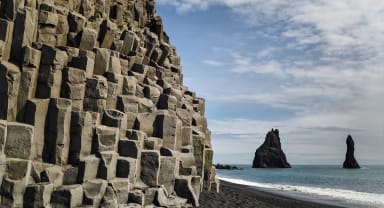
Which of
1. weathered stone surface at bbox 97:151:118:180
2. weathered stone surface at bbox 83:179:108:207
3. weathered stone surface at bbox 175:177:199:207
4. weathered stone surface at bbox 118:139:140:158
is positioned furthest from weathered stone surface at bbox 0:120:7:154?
weathered stone surface at bbox 175:177:199:207

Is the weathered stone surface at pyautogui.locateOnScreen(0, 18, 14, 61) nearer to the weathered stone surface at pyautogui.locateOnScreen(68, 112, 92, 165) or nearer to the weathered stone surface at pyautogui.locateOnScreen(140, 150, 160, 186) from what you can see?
the weathered stone surface at pyautogui.locateOnScreen(68, 112, 92, 165)

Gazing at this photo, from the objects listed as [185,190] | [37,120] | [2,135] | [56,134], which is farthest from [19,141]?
[185,190]

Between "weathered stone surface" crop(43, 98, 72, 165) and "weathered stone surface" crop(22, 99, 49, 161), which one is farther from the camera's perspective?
"weathered stone surface" crop(43, 98, 72, 165)

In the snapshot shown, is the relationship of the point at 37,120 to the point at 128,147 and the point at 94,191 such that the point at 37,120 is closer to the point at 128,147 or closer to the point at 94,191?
the point at 94,191

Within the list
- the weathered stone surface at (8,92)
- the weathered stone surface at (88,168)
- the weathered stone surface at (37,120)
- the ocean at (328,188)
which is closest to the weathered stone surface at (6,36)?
the weathered stone surface at (8,92)

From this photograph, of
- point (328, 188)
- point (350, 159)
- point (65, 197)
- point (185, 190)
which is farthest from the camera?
point (350, 159)

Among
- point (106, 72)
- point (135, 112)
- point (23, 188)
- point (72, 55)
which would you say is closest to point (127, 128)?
point (135, 112)

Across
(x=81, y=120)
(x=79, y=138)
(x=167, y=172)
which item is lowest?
(x=167, y=172)

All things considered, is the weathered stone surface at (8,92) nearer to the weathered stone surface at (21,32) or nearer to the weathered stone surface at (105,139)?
the weathered stone surface at (21,32)

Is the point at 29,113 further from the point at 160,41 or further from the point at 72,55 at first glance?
the point at 160,41

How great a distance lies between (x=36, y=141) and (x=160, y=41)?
11.4 m

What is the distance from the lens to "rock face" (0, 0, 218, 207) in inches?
453

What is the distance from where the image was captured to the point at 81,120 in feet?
41.2

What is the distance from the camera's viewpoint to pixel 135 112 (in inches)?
589
